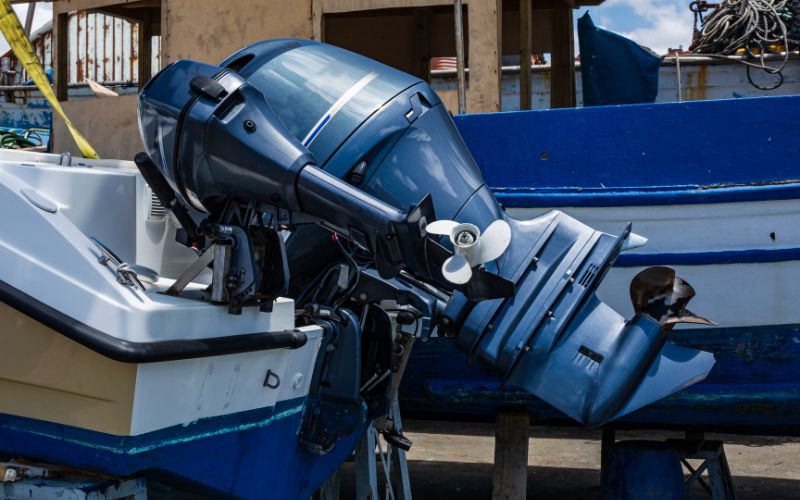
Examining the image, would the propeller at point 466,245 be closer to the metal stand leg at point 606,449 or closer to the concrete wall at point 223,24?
the metal stand leg at point 606,449

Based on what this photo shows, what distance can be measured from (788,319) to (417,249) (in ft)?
7.58

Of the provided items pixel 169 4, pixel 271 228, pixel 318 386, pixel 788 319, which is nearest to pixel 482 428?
pixel 788 319

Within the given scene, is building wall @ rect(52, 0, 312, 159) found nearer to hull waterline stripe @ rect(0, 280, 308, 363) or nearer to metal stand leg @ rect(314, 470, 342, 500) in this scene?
metal stand leg @ rect(314, 470, 342, 500)

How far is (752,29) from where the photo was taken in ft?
23.3

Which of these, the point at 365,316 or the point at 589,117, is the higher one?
the point at 589,117

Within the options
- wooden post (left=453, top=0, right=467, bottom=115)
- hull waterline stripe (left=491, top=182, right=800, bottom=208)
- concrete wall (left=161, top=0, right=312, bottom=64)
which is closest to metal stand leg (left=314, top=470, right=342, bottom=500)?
hull waterline stripe (left=491, top=182, right=800, bottom=208)

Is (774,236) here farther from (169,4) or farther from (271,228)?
(169,4)

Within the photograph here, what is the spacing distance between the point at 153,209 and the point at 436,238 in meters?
0.95

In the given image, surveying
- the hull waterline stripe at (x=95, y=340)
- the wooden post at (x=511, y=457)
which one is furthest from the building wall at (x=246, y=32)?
the hull waterline stripe at (x=95, y=340)

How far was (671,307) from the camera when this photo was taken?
351 centimetres

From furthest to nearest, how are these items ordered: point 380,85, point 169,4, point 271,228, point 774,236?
point 169,4, point 774,236, point 380,85, point 271,228

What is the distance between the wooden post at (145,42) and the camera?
20.7ft

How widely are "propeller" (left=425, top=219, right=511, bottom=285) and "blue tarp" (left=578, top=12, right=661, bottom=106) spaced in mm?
2941

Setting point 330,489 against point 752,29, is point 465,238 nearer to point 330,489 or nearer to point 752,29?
point 330,489
